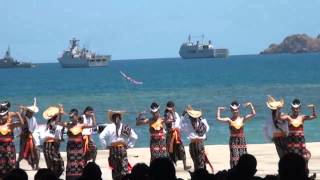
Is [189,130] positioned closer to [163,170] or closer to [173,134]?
[173,134]

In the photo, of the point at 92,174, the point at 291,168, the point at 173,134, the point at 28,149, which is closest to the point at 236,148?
the point at 173,134

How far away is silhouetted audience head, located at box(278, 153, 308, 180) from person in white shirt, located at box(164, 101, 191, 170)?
11.1 m

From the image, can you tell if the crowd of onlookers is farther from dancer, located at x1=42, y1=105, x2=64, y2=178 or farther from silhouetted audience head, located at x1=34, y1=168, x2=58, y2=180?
dancer, located at x1=42, y1=105, x2=64, y2=178

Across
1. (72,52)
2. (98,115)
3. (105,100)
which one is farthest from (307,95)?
(72,52)

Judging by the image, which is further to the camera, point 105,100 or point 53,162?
point 105,100

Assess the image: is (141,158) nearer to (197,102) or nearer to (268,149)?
(268,149)

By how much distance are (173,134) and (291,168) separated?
11399mm

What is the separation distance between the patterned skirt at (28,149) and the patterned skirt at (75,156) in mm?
2175

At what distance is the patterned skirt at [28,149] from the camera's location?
18656mm

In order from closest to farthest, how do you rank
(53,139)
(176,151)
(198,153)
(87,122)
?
(53,139) < (87,122) < (198,153) < (176,151)

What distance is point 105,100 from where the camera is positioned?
2758 inches

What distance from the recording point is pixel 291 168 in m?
7.79

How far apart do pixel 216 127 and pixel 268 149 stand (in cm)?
1519

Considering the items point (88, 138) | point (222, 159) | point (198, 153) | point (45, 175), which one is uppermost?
point (45, 175)
